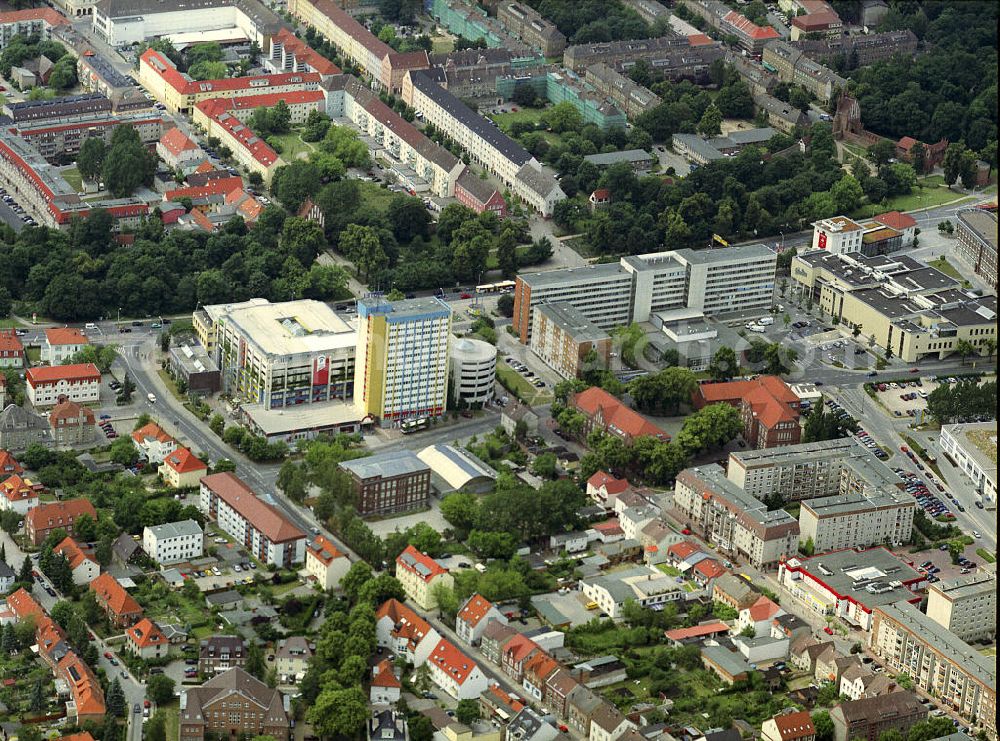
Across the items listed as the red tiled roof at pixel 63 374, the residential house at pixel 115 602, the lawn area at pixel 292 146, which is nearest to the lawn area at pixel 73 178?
the lawn area at pixel 292 146

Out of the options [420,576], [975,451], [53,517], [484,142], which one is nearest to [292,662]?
[420,576]

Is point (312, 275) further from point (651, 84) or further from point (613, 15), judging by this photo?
point (613, 15)

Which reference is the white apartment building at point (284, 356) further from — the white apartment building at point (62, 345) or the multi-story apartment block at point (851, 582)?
the multi-story apartment block at point (851, 582)

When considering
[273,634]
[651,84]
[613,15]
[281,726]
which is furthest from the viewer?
[613,15]

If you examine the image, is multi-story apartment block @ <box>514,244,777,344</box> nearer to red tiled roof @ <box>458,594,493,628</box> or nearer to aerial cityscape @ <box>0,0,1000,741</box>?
aerial cityscape @ <box>0,0,1000,741</box>

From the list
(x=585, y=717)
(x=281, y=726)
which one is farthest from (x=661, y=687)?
(x=281, y=726)

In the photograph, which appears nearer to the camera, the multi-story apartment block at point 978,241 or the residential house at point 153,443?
the residential house at point 153,443
